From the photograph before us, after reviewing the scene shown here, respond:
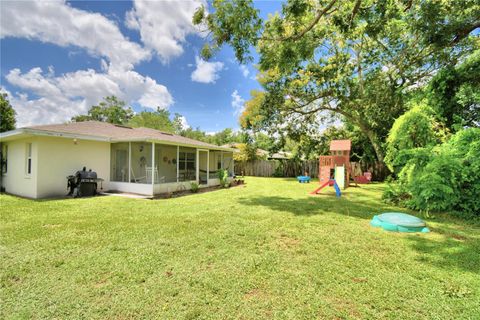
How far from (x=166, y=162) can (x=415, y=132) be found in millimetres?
12919

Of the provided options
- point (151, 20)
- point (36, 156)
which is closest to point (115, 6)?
point (151, 20)

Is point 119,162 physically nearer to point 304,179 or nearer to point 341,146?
point 304,179

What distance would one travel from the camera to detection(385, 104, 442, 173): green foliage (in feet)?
27.0

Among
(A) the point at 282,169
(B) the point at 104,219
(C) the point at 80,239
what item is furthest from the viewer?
(A) the point at 282,169

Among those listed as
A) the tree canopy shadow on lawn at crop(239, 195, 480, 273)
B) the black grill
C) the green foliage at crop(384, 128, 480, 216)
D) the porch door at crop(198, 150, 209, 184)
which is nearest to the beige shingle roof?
the black grill

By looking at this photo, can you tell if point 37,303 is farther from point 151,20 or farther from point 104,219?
point 151,20

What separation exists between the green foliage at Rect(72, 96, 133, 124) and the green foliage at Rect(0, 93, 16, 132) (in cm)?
1584

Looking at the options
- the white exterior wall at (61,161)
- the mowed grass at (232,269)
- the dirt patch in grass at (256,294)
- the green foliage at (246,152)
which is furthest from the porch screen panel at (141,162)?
the green foliage at (246,152)

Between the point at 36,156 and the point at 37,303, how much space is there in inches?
350

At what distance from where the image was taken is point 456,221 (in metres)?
6.15

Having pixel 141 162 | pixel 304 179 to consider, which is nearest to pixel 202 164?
pixel 141 162

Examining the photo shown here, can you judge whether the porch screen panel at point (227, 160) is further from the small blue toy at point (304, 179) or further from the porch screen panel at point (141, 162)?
the porch screen panel at point (141, 162)

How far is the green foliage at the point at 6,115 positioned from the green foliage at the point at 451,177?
34.1m

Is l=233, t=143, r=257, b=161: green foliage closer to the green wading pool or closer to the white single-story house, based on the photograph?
the white single-story house
